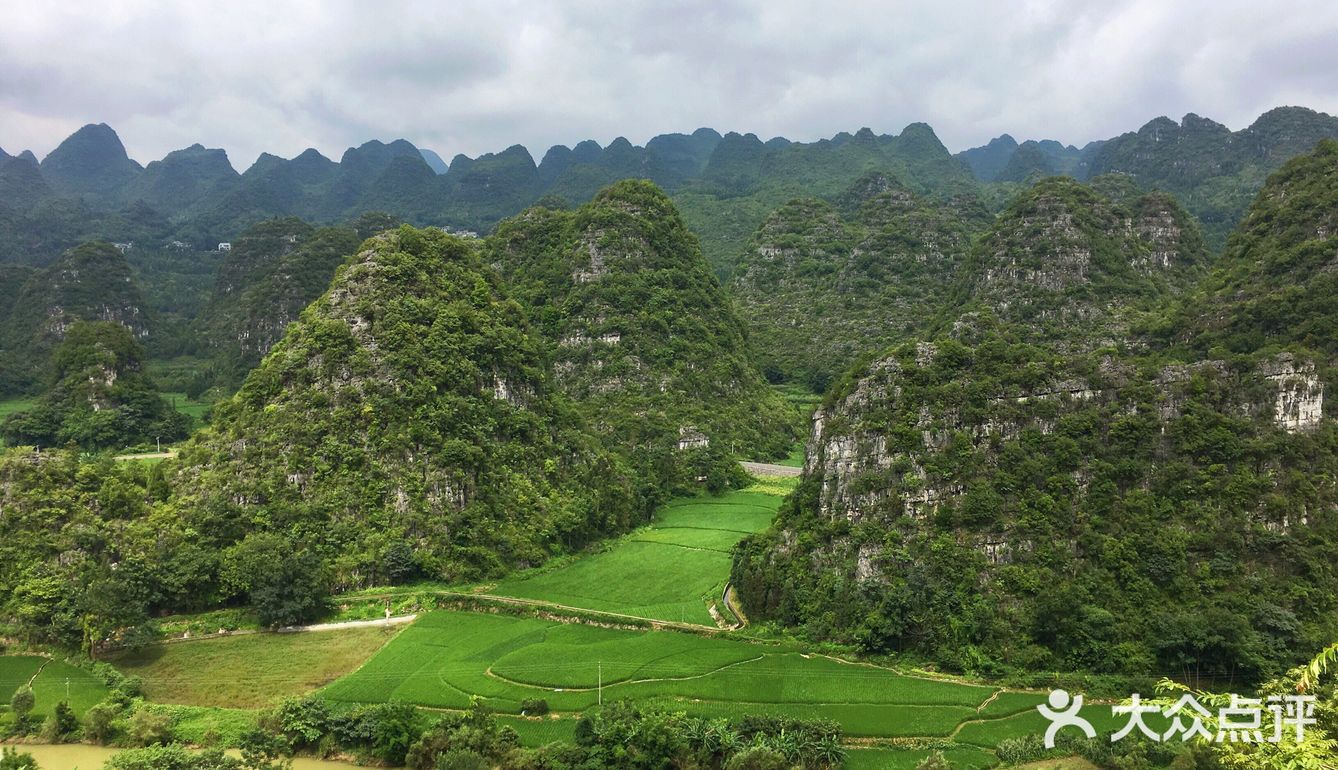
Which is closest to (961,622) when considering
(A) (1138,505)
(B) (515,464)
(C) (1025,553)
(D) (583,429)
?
(C) (1025,553)

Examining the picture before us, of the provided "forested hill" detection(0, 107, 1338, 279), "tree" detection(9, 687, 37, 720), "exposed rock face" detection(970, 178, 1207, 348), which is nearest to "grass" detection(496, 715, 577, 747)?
"tree" detection(9, 687, 37, 720)

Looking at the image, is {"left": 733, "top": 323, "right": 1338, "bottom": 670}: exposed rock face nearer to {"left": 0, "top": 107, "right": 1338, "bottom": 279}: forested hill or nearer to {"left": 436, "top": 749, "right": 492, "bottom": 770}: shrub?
{"left": 436, "top": 749, "right": 492, "bottom": 770}: shrub

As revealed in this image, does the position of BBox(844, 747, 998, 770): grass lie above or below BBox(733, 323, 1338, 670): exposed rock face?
below

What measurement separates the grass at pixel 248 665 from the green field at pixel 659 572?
8.78m

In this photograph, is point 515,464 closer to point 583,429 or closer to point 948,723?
point 583,429

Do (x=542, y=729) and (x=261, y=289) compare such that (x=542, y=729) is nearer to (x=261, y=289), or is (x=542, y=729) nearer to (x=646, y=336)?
→ (x=646, y=336)

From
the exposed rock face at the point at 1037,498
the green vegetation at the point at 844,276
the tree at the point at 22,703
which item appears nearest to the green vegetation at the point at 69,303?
the tree at the point at 22,703

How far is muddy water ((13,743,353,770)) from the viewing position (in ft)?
85.1

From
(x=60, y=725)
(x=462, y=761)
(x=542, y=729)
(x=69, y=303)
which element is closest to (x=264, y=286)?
(x=69, y=303)

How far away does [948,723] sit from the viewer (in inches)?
1064

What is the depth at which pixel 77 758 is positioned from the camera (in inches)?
1040

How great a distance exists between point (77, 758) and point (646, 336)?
5440 cm

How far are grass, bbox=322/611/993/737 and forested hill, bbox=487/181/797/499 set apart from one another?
1035 inches

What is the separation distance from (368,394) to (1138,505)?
42.0 meters
